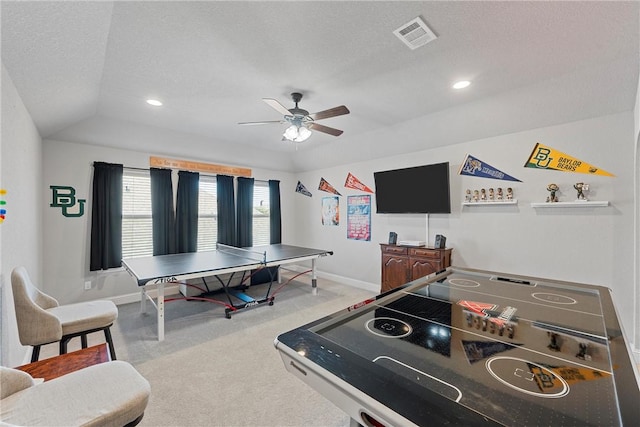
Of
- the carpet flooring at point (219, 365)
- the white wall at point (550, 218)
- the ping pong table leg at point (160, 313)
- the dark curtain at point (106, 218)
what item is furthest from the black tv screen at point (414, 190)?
the dark curtain at point (106, 218)

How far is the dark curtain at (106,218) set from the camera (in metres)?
3.99

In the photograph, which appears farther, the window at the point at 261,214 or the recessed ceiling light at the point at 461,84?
the window at the point at 261,214

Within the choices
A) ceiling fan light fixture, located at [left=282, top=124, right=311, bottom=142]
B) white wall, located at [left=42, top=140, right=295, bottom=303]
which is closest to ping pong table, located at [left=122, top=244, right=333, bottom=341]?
white wall, located at [left=42, top=140, right=295, bottom=303]

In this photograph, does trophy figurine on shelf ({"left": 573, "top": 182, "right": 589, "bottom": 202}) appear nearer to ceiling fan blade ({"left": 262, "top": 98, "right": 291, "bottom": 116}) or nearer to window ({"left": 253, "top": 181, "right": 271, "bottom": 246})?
ceiling fan blade ({"left": 262, "top": 98, "right": 291, "bottom": 116})

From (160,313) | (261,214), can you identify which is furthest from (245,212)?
(160,313)

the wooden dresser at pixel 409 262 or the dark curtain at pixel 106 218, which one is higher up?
the dark curtain at pixel 106 218

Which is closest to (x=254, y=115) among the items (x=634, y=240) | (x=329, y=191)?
(x=329, y=191)

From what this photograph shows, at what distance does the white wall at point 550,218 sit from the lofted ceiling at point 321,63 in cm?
23

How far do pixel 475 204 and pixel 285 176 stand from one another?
13.8 feet

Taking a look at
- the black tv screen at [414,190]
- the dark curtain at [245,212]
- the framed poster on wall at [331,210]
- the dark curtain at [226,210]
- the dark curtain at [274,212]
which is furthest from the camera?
the dark curtain at [274,212]

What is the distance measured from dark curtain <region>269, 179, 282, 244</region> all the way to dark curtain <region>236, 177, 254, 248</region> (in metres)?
0.60

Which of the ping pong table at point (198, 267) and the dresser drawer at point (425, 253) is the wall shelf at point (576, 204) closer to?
the dresser drawer at point (425, 253)

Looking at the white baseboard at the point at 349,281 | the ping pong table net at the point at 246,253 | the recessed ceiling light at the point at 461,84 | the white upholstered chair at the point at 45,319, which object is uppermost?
the recessed ceiling light at the point at 461,84

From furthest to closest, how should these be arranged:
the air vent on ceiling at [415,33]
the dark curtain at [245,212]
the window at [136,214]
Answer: the dark curtain at [245,212] → the window at [136,214] → the air vent on ceiling at [415,33]
